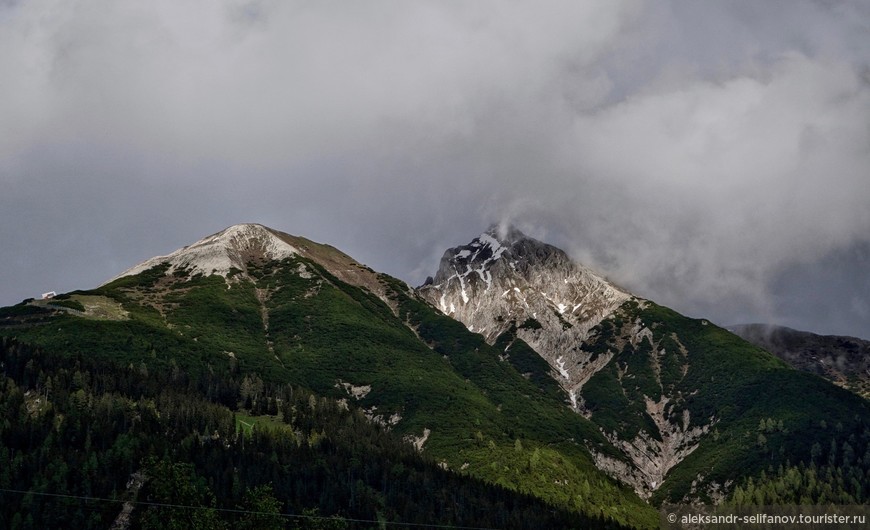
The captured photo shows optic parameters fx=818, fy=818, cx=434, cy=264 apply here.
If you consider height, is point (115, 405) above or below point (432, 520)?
above

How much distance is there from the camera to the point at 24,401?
651 feet

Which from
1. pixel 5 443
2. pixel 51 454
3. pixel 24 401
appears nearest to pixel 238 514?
pixel 51 454

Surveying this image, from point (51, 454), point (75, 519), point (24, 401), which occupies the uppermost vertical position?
point (24, 401)

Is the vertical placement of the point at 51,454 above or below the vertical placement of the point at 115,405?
below

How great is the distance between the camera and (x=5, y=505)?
150625 millimetres

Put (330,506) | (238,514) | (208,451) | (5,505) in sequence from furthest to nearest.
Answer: (208,451)
(330,506)
(238,514)
(5,505)

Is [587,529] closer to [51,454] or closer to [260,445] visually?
[260,445]

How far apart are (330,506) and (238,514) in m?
20.7

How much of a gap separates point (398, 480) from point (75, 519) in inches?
2933

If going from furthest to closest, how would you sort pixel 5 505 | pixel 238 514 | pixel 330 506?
pixel 330 506 < pixel 238 514 < pixel 5 505

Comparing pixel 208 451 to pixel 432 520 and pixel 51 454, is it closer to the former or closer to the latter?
pixel 51 454

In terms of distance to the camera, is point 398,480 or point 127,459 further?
point 398,480

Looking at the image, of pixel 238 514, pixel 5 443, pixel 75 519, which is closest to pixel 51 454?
pixel 5 443

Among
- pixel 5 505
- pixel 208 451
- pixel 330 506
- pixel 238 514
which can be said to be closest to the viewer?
pixel 5 505
